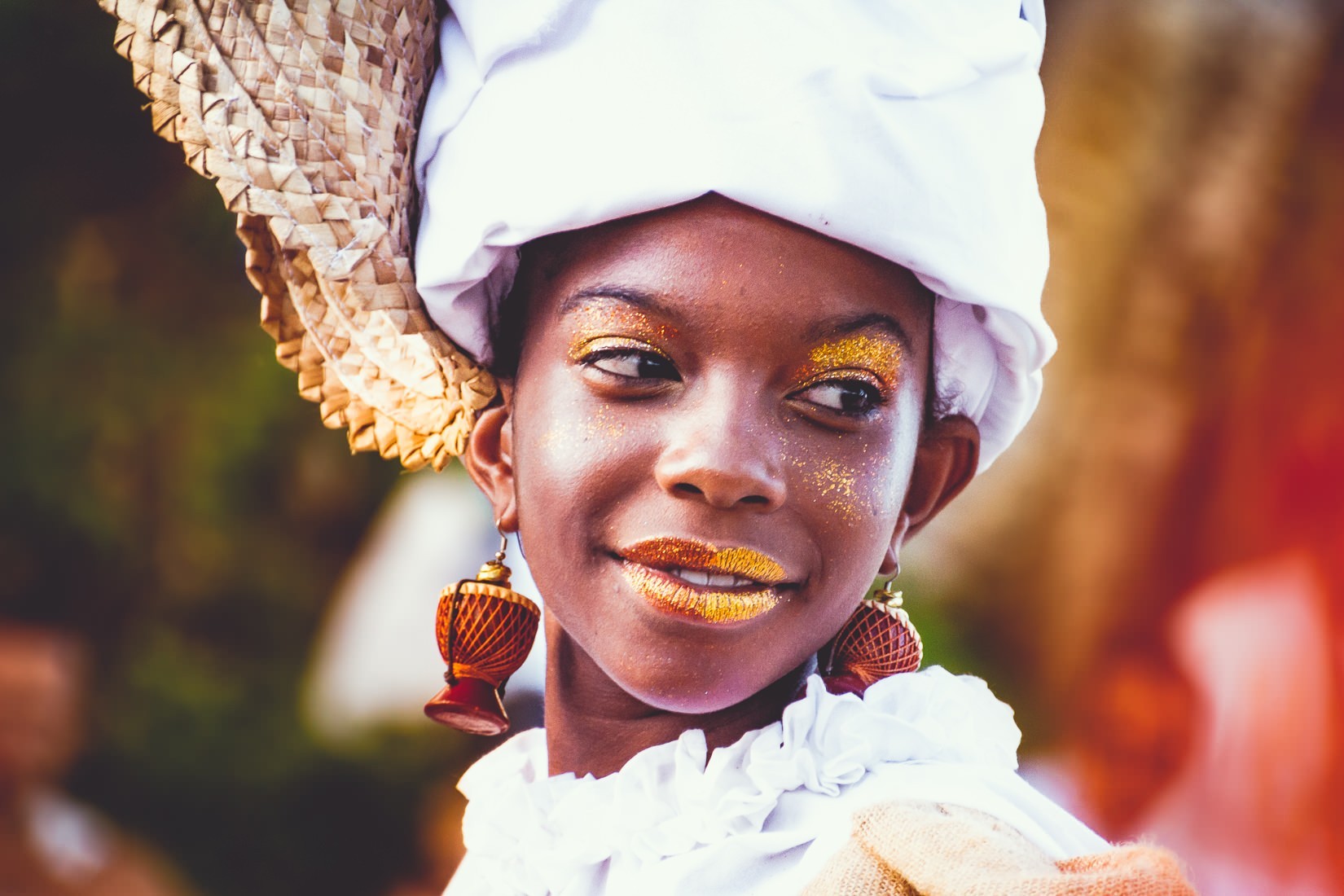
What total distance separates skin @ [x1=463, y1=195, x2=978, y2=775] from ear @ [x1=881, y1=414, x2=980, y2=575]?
11 cm

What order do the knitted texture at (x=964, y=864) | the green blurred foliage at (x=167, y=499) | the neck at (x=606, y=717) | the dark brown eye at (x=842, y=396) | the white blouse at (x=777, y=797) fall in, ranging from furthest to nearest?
the green blurred foliage at (x=167, y=499) → the neck at (x=606, y=717) → the dark brown eye at (x=842, y=396) → the white blouse at (x=777, y=797) → the knitted texture at (x=964, y=864)

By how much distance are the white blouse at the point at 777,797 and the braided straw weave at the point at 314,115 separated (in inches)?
20.4

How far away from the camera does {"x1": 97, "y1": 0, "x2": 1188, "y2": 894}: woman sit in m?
1.45

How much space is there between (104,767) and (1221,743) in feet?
11.7

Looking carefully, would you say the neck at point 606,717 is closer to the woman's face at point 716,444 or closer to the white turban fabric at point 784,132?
the woman's face at point 716,444

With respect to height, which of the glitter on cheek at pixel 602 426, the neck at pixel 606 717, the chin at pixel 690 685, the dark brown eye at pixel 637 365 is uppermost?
the dark brown eye at pixel 637 365

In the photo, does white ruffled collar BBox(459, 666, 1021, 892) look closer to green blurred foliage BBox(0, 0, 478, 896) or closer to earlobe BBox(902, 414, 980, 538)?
earlobe BBox(902, 414, 980, 538)

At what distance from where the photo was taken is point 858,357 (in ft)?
5.00

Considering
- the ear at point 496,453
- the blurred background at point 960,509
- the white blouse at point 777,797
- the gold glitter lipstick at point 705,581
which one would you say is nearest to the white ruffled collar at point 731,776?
the white blouse at point 777,797

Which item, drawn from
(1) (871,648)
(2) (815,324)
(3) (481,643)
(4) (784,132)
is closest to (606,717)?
(3) (481,643)

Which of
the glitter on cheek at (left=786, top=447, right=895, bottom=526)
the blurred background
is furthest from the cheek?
the blurred background

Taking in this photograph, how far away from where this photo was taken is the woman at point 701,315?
57.2 inches

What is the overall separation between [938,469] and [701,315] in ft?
1.42

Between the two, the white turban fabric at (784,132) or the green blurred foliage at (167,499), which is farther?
the green blurred foliage at (167,499)
